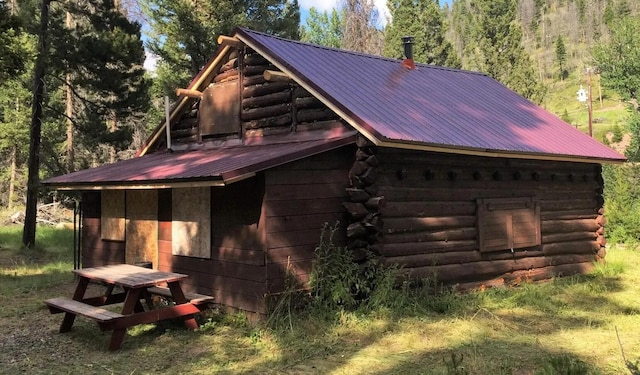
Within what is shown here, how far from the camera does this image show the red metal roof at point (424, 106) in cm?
916

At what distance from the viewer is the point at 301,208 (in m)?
8.38

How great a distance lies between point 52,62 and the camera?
17.5 meters

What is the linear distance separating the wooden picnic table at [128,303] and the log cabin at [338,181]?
958mm

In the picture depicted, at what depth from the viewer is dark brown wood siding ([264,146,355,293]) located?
803 centimetres

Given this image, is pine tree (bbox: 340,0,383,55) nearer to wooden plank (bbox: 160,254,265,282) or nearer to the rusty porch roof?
the rusty porch roof

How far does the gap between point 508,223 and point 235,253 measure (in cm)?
572

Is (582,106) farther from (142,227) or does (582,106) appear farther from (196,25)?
(142,227)

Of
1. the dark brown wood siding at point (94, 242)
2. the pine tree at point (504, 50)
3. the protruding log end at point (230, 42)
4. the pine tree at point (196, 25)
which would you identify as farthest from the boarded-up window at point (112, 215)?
the pine tree at point (504, 50)

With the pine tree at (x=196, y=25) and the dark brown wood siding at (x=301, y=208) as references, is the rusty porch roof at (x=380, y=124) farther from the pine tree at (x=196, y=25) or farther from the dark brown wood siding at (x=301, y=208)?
the pine tree at (x=196, y=25)

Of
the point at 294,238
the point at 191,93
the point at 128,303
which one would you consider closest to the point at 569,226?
the point at 294,238

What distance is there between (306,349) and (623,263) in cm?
972

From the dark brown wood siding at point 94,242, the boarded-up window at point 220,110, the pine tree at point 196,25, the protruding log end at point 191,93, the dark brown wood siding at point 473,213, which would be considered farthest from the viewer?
the pine tree at point 196,25

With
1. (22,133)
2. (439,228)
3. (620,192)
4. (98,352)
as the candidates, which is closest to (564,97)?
(620,192)

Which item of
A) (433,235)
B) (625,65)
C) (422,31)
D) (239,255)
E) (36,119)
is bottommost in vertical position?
(239,255)
